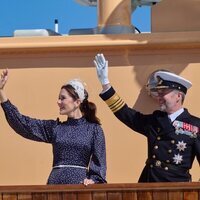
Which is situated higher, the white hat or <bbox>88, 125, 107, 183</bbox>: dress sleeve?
the white hat

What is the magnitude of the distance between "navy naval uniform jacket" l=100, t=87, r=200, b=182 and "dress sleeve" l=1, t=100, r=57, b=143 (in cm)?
44

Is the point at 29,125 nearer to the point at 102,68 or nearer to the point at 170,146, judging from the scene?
the point at 102,68

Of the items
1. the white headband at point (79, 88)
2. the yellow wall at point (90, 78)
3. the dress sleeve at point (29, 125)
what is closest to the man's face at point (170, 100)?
the white headband at point (79, 88)

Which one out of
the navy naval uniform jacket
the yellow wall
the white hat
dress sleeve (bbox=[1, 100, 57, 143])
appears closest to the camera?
the navy naval uniform jacket

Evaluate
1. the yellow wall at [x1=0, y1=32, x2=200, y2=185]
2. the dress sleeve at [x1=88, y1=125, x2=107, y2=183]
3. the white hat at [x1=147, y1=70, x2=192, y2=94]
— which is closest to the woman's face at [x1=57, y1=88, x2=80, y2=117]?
the dress sleeve at [x1=88, y1=125, x2=107, y2=183]

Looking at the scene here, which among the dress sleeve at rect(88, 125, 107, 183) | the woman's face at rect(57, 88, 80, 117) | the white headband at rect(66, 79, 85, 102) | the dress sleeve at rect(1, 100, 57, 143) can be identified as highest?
the white headband at rect(66, 79, 85, 102)

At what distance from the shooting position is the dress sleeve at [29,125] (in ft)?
14.1

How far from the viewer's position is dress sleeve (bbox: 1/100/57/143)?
169 inches

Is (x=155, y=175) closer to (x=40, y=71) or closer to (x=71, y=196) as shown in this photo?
(x=71, y=196)

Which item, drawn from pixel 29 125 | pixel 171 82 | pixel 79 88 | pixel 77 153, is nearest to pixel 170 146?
pixel 171 82

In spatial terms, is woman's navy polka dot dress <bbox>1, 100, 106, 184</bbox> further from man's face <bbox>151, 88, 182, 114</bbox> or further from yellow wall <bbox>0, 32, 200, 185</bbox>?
yellow wall <bbox>0, 32, 200, 185</bbox>

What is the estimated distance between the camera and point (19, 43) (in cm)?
576

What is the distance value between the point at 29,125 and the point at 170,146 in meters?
0.86

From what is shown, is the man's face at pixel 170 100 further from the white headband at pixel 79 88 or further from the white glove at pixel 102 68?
the white headband at pixel 79 88
